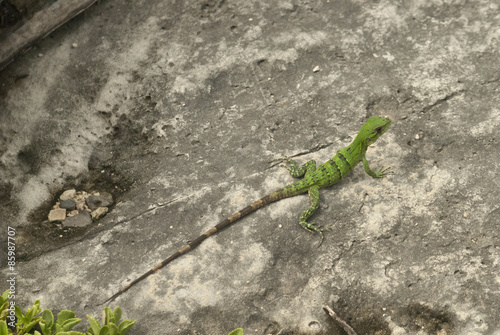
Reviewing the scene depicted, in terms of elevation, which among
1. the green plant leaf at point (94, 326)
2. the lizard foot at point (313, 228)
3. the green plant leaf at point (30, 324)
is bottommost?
the lizard foot at point (313, 228)

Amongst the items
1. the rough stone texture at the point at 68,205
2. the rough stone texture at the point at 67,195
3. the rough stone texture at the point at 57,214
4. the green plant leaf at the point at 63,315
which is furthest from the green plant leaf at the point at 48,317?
the rough stone texture at the point at 67,195

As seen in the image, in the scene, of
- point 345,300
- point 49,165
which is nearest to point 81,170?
point 49,165

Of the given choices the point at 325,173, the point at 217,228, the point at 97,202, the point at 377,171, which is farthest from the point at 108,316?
the point at 377,171

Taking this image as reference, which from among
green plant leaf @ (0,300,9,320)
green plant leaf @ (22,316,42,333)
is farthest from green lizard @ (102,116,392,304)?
green plant leaf @ (0,300,9,320)

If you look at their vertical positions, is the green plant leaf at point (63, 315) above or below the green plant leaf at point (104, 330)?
above

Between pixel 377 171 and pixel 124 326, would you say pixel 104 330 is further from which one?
pixel 377 171

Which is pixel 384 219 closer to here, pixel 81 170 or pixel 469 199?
pixel 469 199

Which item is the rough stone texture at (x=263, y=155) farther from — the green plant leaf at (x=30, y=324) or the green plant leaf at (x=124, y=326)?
the green plant leaf at (x=30, y=324)
